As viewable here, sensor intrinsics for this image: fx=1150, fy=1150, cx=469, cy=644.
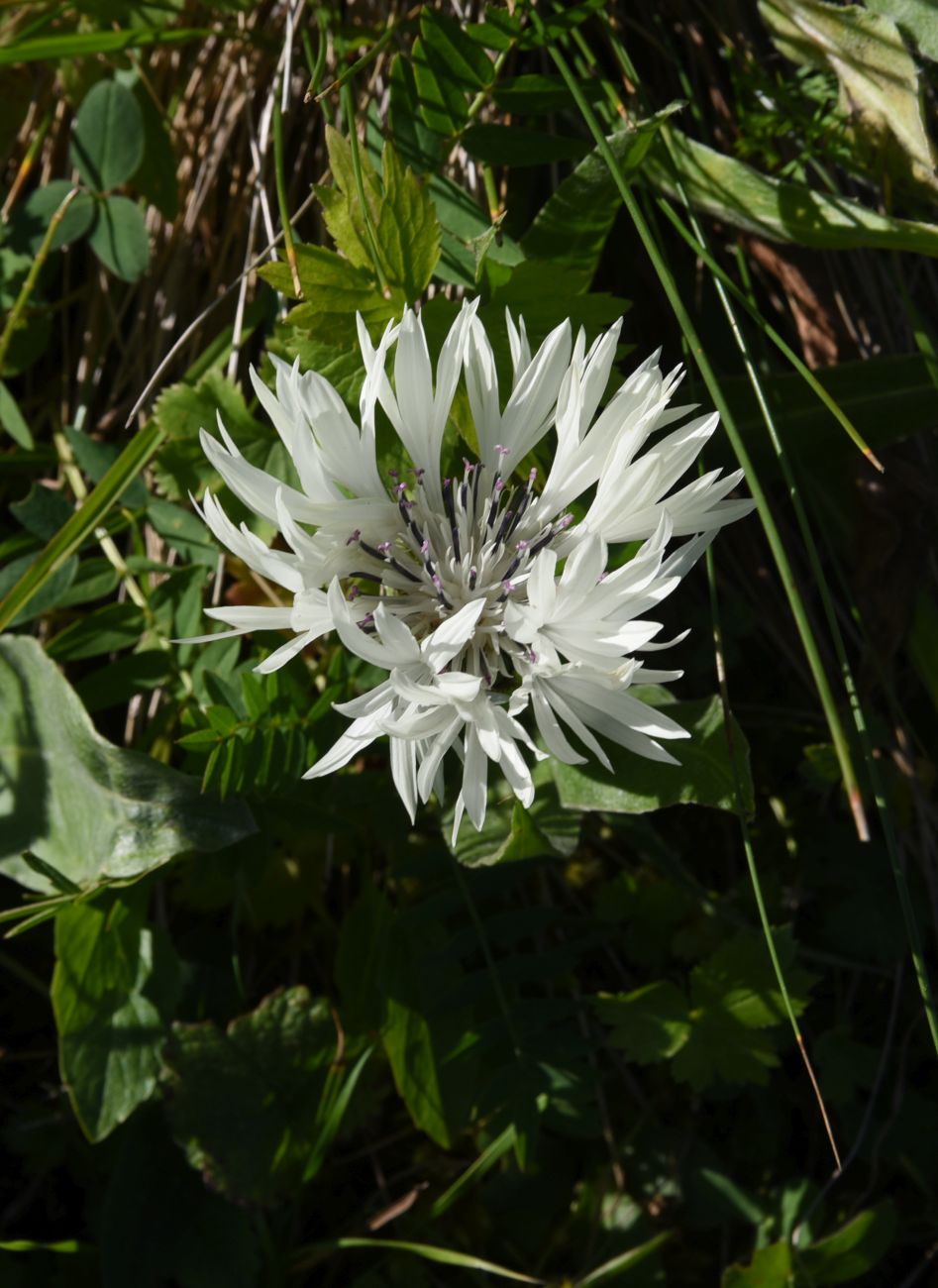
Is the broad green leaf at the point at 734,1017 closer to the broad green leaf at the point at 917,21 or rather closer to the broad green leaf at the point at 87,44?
the broad green leaf at the point at 917,21

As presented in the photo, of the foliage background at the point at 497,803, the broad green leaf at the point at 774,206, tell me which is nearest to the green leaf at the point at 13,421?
the foliage background at the point at 497,803

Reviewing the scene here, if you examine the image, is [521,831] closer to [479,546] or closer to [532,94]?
[479,546]

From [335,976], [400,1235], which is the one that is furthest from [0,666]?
[400,1235]

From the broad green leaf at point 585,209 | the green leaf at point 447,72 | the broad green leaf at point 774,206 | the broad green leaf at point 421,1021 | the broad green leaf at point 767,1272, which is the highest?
the green leaf at point 447,72

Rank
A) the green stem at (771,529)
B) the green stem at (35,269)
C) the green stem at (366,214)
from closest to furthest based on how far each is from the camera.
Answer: the green stem at (771,529) → the green stem at (366,214) → the green stem at (35,269)

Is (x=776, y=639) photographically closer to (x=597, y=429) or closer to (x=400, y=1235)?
(x=597, y=429)

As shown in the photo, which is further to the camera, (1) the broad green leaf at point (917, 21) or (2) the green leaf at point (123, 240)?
(2) the green leaf at point (123, 240)
